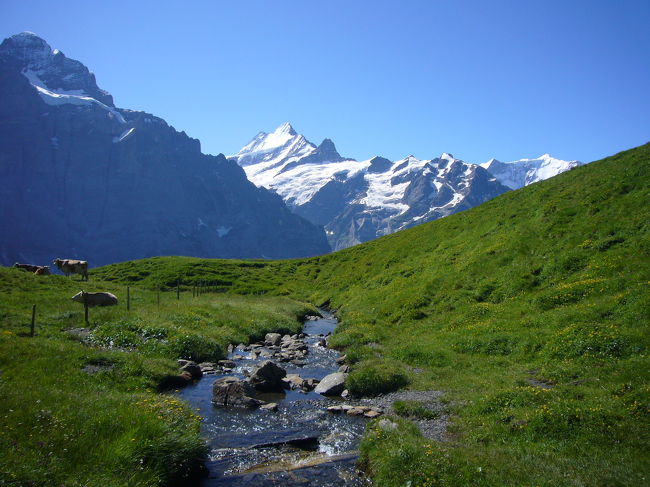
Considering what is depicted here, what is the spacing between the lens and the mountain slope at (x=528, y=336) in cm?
1214

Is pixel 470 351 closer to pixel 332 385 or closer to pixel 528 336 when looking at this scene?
pixel 528 336

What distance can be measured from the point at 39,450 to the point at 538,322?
983 inches

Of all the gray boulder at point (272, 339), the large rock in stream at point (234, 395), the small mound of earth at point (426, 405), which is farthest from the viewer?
the gray boulder at point (272, 339)

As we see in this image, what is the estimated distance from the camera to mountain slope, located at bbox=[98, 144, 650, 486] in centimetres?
1214

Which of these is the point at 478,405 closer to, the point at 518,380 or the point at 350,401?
the point at 518,380

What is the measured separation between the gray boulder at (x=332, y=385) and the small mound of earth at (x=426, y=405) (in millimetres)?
1792

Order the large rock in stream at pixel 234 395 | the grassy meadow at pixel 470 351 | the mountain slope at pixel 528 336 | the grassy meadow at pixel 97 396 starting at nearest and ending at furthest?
the grassy meadow at pixel 97 396 < the grassy meadow at pixel 470 351 < the mountain slope at pixel 528 336 < the large rock in stream at pixel 234 395

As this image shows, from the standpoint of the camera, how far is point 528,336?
2294 cm

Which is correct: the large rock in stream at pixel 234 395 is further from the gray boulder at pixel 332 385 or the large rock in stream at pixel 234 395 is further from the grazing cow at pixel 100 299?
the grazing cow at pixel 100 299

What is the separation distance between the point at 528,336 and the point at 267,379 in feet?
50.8

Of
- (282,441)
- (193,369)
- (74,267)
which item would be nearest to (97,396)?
(282,441)

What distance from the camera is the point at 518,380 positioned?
18.2 meters

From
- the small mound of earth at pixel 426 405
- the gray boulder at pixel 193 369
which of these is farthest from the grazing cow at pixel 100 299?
the small mound of earth at pixel 426 405

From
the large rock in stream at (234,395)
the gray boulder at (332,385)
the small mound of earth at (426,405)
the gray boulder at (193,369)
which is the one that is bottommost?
the small mound of earth at (426,405)
